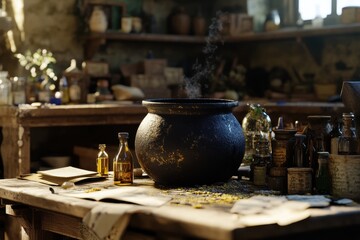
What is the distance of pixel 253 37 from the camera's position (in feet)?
23.6

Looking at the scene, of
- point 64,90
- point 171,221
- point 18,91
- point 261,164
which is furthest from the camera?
point 64,90

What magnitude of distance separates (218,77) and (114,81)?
111 cm

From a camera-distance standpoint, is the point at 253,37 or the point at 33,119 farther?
the point at 253,37

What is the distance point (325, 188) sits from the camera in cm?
260

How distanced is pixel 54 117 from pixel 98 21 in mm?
1690

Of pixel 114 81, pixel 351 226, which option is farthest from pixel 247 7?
pixel 351 226

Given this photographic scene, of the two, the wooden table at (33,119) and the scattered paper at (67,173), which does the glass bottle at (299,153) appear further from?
the wooden table at (33,119)

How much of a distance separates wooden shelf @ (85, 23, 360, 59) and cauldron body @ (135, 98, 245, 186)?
379cm

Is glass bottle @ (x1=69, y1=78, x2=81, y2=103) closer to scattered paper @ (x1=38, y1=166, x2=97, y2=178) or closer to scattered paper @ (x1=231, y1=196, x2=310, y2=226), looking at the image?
scattered paper @ (x1=38, y1=166, x2=97, y2=178)

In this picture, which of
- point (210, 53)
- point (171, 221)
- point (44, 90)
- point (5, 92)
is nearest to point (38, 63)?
point (44, 90)

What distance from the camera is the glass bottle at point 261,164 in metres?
2.82

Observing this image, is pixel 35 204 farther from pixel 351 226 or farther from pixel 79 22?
pixel 79 22

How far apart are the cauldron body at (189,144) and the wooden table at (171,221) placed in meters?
0.11

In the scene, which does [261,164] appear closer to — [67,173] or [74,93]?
[67,173]
